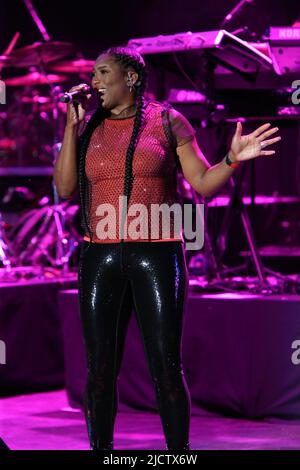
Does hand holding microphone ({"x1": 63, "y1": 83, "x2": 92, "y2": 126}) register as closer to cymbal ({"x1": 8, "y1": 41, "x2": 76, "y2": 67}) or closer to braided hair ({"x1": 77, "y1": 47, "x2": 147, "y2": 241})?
braided hair ({"x1": 77, "y1": 47, "x2": 147, "y2": 241})

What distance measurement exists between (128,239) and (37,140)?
7.01m

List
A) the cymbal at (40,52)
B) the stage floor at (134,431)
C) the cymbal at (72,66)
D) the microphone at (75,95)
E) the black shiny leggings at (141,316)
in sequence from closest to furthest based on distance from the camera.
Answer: the microphone at (75,95), the black shiny leggings at (141,316), the stage floor at (134,431), the cymbal at (40,52), the cymbal at (72,66)

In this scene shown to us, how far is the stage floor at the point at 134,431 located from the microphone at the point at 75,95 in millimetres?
2078

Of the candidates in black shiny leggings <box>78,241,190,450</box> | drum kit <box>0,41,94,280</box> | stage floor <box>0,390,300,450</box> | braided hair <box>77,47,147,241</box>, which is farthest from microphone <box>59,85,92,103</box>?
drum kit <box>0,41,94,280</box>

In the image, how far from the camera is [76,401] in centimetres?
621

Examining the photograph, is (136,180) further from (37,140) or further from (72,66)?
(37,140)

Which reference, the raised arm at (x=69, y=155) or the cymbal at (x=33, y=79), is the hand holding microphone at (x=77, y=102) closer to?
the raised arm at (x=69, y=155)

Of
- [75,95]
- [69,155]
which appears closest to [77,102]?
[75,95]

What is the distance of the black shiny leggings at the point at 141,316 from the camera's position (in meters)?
3.64

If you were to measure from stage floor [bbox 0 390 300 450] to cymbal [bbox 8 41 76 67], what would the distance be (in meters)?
3.18

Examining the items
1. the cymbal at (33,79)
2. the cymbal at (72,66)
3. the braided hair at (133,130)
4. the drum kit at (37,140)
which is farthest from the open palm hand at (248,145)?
the cymbal at (33,79)

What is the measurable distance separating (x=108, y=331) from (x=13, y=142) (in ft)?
23.1

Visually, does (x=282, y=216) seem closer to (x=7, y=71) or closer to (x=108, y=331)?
(x=7, y=71)

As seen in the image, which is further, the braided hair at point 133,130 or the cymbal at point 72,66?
the cymbal at point 72,66
